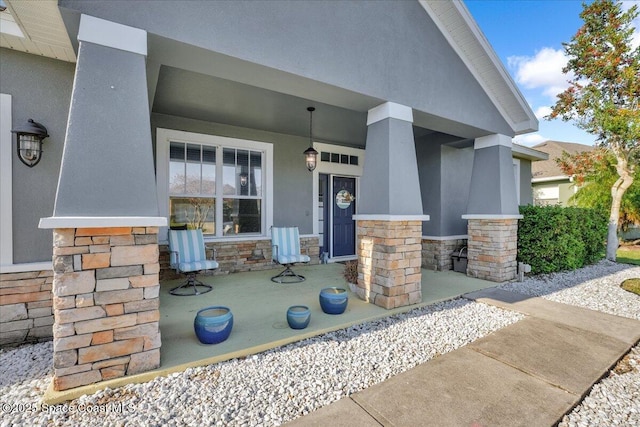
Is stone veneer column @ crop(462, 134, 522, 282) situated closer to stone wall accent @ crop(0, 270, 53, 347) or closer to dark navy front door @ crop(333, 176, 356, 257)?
dark navy front door @ crop(333, 176, 356, 257)

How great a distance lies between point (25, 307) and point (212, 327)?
6.65 ft

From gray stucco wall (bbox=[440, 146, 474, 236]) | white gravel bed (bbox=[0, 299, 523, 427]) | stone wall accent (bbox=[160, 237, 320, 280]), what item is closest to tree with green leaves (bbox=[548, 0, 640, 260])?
gray stucco wall (bbox=[440, 146, 474, 236])

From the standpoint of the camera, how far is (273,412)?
1.96 m

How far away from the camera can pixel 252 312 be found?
373 centimetres

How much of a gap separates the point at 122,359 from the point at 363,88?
3.75 metres

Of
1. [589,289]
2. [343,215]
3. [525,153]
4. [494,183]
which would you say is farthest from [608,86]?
[343,215]

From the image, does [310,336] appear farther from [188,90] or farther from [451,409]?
[188,90]

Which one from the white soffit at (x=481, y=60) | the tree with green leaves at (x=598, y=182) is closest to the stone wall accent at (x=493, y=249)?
the white soffit at (x=481, y=60)

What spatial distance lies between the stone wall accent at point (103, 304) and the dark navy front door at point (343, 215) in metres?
5.23

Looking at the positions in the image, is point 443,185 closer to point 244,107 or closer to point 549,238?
point 549,238

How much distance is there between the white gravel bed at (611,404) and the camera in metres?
1.96

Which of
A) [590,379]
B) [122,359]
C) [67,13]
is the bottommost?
[590,379]

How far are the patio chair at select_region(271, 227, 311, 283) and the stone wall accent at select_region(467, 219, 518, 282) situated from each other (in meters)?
3.39

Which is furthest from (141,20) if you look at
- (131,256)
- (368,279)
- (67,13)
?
(368,279)
